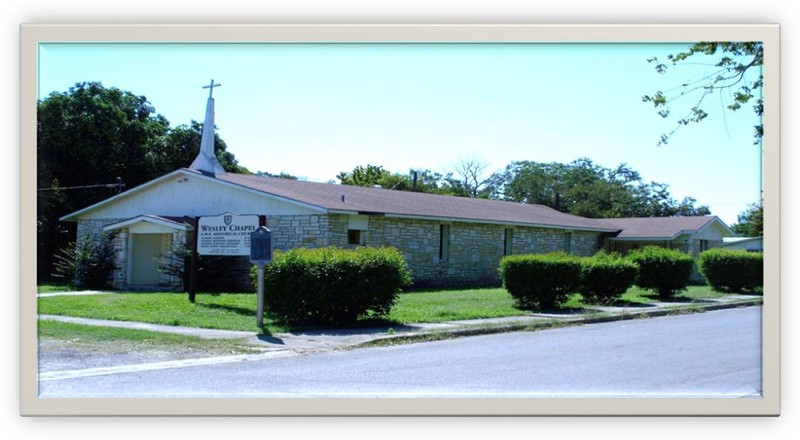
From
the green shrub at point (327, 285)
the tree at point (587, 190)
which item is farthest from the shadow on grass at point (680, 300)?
the tree at point (587, 190)

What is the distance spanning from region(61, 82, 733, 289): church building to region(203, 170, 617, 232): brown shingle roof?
2.7 inches

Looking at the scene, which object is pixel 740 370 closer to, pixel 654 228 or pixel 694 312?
pixel 694 312

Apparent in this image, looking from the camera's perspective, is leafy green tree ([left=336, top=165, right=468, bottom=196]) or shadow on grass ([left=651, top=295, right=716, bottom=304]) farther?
leafy green tree ([left=336, top=165, right=468, bottom=196])

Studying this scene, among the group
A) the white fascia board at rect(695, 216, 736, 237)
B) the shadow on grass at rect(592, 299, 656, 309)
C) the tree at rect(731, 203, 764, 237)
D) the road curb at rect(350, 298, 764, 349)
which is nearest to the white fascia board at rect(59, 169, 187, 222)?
the shadow on grass at rect(592, 299, 656, 309)

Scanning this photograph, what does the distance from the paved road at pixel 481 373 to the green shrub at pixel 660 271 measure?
10.7m

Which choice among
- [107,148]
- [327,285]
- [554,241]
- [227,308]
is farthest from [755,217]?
[107,148]

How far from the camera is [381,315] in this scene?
16.2m

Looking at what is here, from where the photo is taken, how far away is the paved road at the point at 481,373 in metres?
9.01

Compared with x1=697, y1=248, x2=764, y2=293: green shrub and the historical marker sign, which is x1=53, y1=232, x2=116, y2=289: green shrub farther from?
x1=697, y1=248, x2=764, y2=293: green shrub

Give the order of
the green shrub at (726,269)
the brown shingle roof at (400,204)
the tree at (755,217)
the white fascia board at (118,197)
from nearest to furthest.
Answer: the tree at (755,217) < the brown shingle roof at (400,204) < the green shrub at (726,269) < the white fascia board at (118,197)

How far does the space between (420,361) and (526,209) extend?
25.3 metres

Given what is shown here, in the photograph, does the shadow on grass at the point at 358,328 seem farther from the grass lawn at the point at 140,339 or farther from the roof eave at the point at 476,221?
the roof eave at the point at 476,221

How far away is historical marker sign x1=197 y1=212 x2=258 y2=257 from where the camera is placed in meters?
18.5

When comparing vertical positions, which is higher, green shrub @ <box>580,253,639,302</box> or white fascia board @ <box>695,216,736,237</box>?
white fascia board @ <box>695,216,736,237</box>
